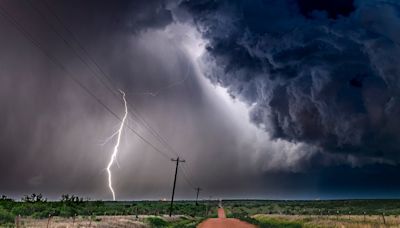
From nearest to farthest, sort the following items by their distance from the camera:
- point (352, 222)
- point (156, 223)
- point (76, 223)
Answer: point (76, 223) → point (352, 222) → point (156, 223)

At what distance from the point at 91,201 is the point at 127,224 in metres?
61.4

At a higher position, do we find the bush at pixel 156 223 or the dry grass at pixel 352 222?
the dry grass at pixel 352 222

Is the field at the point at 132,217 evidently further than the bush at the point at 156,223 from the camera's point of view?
No

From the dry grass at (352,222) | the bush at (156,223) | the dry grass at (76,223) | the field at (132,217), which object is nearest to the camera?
the dry grass at (76,223)

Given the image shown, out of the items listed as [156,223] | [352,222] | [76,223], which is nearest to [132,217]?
[156,223]

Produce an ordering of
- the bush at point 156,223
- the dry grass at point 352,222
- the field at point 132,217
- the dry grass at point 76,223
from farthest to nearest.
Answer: the bush at point 156,223, the field at point 132,217, the dry grass at point 352,222, the dry grass at point 76,223

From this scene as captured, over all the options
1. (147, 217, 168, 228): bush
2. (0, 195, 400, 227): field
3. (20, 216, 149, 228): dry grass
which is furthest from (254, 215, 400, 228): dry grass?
(20, 216, 149, 228): dry grass

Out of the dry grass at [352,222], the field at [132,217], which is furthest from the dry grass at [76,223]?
the dry grass at [352,222]

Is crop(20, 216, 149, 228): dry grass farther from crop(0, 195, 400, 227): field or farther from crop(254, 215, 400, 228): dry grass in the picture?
crop(254, 215, 400, 228): dry grass

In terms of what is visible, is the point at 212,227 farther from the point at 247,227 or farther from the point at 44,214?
the point at 44,214

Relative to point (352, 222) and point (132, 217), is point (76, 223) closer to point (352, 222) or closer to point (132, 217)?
point (132, 217)

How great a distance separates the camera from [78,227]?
32375mm

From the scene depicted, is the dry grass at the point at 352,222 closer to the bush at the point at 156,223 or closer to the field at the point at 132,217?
the field at the point at 132,217

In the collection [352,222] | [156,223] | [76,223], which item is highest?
[352,222]
